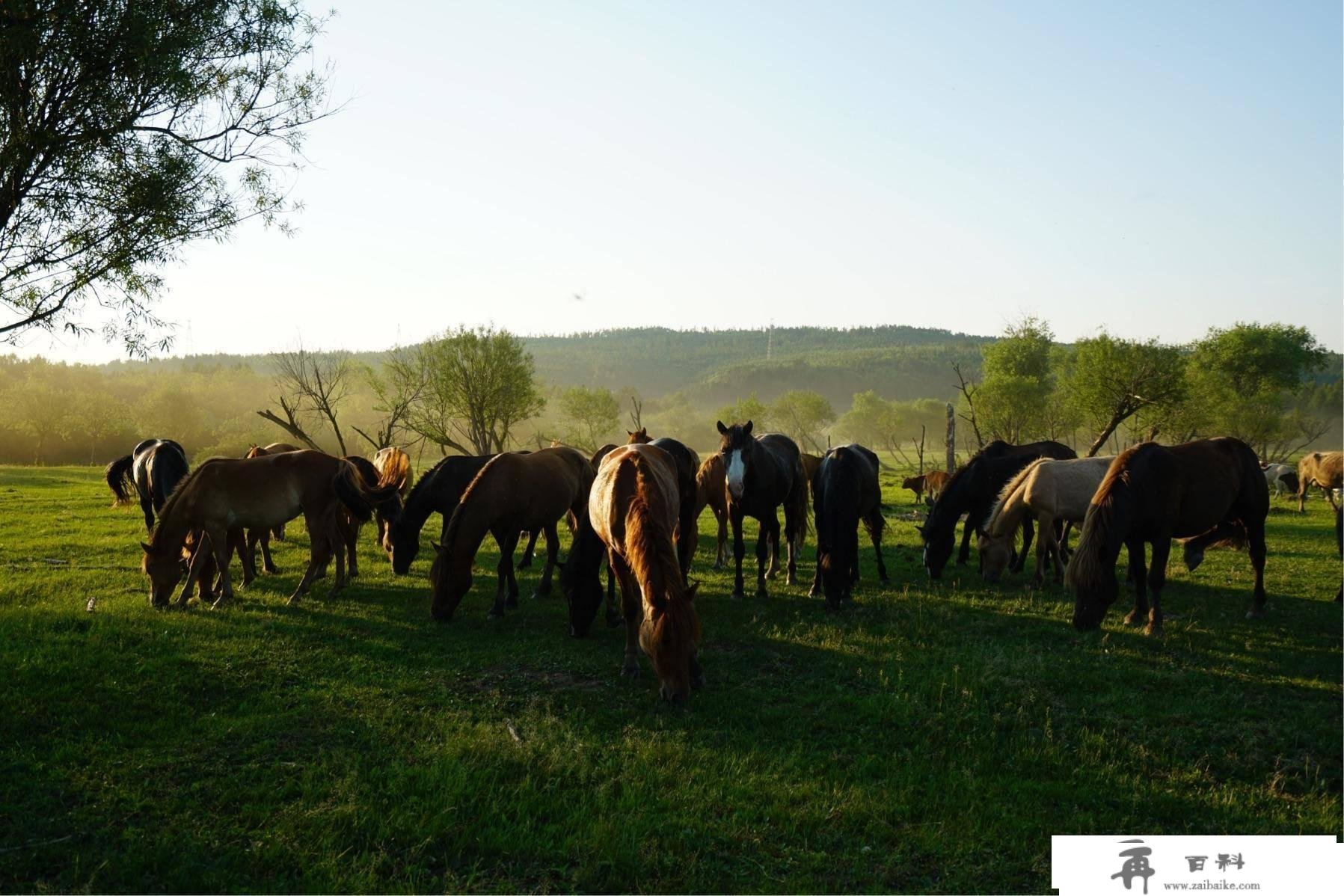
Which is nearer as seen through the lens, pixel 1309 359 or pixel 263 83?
pixel 263 83

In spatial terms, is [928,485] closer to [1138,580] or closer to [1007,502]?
[1007,502]

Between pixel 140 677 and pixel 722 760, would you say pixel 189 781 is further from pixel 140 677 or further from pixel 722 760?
pixel 722 760

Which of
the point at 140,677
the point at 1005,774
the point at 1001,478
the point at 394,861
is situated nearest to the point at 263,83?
the point at 140,677

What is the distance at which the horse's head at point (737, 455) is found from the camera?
1041 cm

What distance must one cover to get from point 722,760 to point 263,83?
32.8ft

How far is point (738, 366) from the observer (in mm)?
164125

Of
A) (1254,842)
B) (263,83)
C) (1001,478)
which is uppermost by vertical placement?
(263,83)

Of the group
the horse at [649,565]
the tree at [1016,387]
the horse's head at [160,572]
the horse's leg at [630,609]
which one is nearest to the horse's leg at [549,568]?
the horse at [649,565]

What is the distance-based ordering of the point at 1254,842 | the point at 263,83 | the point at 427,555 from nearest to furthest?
the point at 1254,842
the point at 263,83
the point at 427,555

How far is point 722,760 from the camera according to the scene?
5434 mm

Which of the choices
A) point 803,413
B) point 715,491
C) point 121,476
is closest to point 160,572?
point 121,476

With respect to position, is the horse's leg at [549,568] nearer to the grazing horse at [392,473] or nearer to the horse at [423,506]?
the horse at [423,506]

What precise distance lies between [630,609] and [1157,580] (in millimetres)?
6085

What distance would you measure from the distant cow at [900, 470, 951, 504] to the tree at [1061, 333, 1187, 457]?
13.4 meters
